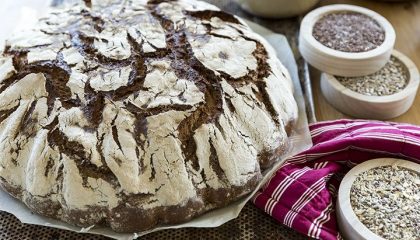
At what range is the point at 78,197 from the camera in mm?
1010

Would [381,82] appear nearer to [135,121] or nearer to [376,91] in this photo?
[376,91]

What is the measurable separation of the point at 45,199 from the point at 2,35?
762 millimetres

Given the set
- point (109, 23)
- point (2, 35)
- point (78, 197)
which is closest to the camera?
point (78, 197)

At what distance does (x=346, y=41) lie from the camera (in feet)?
4.65

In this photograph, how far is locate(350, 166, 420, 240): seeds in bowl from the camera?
39.8 inches

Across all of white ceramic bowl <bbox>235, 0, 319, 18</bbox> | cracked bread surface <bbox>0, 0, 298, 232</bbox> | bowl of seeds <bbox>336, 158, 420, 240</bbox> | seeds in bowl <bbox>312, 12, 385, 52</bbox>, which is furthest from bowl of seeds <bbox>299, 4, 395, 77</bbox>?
bowl of seeds <bbox>336, 158, 420, 240</bbox>

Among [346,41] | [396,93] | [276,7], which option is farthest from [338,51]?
[276,7]

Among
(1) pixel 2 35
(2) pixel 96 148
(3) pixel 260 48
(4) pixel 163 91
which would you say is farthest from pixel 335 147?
(1) pixel 2 35

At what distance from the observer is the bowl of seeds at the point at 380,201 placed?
1.01 meters

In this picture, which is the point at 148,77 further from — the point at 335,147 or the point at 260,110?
the point at 335,147

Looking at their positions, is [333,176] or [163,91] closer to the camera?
[163,91]

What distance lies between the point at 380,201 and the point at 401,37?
2.62ft

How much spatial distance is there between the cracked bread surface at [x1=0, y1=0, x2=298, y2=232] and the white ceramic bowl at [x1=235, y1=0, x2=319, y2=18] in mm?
396

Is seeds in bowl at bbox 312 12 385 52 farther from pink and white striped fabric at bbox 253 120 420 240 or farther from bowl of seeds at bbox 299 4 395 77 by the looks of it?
pink and white striped fabric at bbox 253 120 420 240
